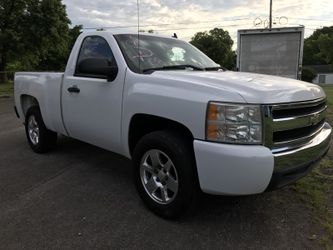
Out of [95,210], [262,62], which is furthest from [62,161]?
[262,62]

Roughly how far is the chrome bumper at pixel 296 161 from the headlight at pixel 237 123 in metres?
0.28

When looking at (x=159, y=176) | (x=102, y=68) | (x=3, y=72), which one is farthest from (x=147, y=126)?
(x=3, y=72)

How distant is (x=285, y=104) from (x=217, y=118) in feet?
2.05

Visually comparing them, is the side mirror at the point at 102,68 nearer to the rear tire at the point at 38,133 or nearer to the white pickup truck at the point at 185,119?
the white pickup truck at the point at 185,119

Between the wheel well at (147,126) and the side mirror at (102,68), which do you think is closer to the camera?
the wheel well at (147,126)

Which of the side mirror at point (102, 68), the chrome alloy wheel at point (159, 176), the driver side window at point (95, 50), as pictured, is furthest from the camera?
the driver side window at point (95, 50)

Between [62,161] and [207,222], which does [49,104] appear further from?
[207,222]

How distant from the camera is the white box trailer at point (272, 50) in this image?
1257 cm

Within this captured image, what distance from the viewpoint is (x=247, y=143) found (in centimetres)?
313

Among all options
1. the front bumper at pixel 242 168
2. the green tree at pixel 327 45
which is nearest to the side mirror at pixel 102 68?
the front bumper at pixel 242 168

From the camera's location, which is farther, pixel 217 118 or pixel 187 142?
pixel 187 142

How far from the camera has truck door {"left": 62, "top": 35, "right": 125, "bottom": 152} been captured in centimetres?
430

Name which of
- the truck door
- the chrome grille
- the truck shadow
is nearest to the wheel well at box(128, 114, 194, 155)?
the truck door

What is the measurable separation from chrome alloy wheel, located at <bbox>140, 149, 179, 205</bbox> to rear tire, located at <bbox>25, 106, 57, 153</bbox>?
280 centimetres
